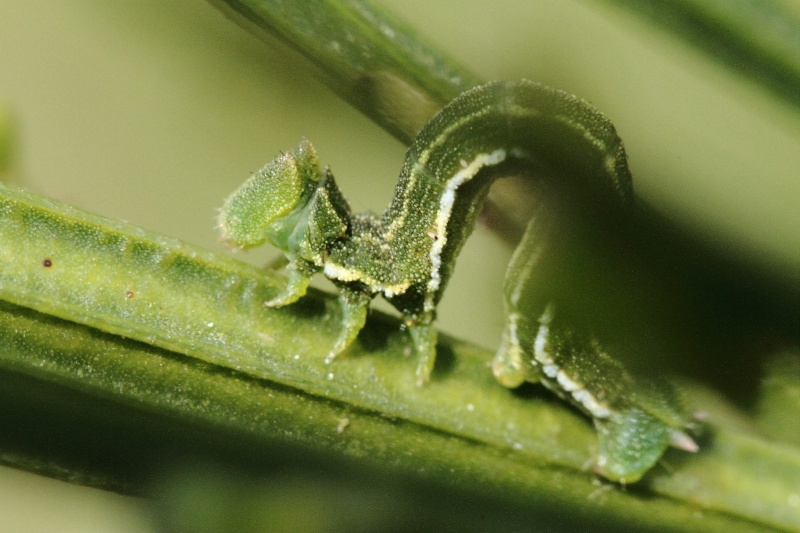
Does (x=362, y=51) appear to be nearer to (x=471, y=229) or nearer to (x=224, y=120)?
(x=471, y=229)

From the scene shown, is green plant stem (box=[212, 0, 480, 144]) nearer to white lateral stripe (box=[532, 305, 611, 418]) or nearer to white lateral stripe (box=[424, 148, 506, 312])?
white lateral stripe (box=[424, 148, 506, 312])

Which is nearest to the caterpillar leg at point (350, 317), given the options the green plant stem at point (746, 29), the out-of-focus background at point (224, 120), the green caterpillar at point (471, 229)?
the green caterpillar at point (471, 229)

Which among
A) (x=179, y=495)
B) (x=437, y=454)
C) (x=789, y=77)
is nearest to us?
(x=789, y=77)

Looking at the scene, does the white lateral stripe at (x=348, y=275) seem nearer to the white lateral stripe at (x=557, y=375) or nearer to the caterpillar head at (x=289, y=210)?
the caterpillar head at (x=289, y=210)

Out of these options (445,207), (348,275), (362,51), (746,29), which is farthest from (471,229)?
(746,29)

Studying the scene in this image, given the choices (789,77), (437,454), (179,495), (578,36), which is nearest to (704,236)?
(789,77)

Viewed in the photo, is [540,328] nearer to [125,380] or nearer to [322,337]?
[322,337]
